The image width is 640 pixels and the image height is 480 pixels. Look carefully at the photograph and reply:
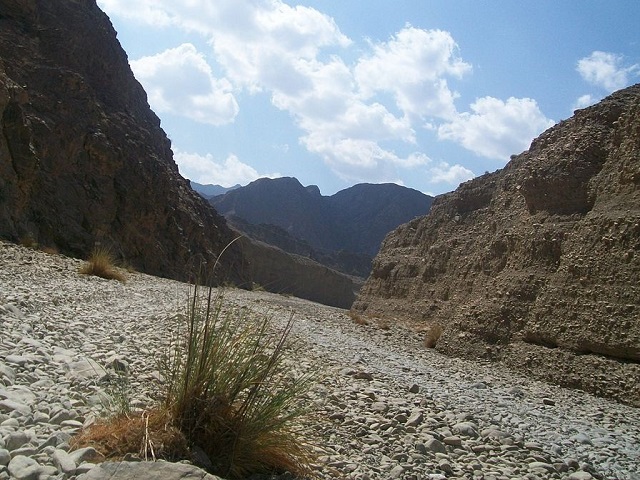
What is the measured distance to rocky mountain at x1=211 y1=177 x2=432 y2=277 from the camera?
364 feet

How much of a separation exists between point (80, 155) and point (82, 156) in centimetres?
15

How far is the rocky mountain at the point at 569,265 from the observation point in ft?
30.4

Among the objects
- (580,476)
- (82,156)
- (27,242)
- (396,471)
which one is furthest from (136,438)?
(82,156)

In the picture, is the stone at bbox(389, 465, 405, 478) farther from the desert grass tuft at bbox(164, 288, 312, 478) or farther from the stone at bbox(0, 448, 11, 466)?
the stone at bbox(0, 448, 11, 466)

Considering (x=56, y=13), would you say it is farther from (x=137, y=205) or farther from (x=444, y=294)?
(x=444, y=294)

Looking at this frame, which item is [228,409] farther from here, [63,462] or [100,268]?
[100,268]

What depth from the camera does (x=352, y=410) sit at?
5203mm

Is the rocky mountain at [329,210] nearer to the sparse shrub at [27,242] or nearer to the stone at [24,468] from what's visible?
the sparse shrub at [27,242]

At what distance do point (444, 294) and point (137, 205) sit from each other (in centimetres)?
1931

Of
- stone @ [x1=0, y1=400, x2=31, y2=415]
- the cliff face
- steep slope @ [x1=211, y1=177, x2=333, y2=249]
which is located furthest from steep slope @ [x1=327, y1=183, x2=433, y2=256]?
stone @ [x1=0, y1=400, x2=31, y2=415]

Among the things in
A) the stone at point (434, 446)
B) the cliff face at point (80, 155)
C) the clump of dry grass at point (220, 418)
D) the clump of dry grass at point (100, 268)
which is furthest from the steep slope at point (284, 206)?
the clump of dry grass at point (220, 418)

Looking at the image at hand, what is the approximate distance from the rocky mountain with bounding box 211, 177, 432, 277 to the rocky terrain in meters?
93.0

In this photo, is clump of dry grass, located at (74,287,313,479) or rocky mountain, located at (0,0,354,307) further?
rocky mountain, located at (0,0,354,307)

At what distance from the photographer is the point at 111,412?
355cm
